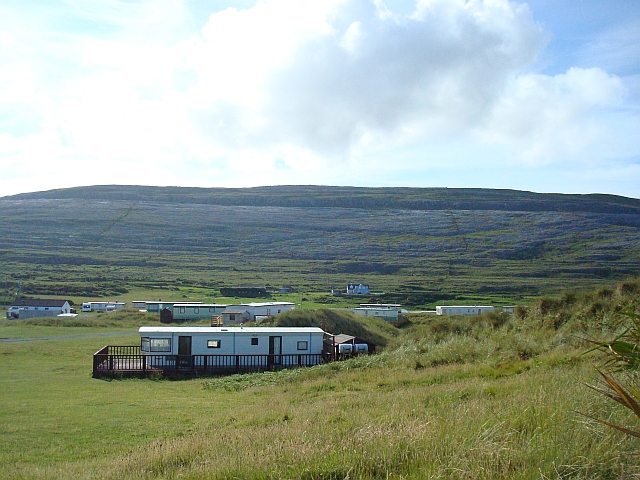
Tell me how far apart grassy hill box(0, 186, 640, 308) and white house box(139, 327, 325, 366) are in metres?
30.2

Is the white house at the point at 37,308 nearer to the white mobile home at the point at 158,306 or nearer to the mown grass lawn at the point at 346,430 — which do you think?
the white mobile home at the point at 158,306

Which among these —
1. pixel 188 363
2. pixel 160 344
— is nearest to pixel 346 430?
pixel 188 363

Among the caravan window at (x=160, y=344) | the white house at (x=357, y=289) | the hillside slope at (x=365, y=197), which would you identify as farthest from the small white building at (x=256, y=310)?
the hillside slope at (x=365, y=197)

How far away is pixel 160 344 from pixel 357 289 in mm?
44284

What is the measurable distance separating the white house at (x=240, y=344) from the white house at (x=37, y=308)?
1187 inches

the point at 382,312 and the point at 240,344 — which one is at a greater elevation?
the point at 240,344

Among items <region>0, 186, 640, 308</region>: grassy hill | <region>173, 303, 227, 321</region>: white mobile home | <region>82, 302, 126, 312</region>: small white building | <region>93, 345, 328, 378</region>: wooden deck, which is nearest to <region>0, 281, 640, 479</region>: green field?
<region>93, 345, 328, 378</region>: wooden deck

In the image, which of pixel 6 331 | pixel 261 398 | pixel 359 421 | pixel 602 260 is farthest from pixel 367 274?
pixel 359 421

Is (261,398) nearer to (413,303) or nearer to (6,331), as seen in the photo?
(6,331)

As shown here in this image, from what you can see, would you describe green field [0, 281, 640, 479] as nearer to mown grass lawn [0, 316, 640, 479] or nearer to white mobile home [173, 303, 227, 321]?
mown grass lawn [0, 316, 640, 479]

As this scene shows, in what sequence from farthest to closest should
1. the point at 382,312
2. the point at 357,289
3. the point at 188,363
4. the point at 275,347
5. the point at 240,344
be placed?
the point at 357,289, the point at 382,312, the point at 275,347, the point at 240,344, the point at 188,363

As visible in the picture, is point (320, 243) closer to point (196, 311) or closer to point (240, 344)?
point (196, 311)

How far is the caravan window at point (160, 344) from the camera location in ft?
78.1

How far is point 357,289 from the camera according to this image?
66875 millimetres
